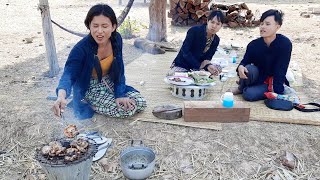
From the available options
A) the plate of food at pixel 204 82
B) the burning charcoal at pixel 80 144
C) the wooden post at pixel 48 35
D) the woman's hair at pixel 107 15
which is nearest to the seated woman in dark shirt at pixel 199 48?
the plate of food at pixel 204 82

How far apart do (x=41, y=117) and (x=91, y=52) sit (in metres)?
1.04

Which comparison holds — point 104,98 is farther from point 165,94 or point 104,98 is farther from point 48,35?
point 48,35

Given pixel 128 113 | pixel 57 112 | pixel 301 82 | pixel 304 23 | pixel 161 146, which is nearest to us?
pixel 57 112

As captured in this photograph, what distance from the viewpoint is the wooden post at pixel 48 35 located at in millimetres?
4863

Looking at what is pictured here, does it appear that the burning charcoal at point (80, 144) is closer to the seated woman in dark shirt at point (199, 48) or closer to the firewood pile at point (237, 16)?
the seated woman in dark shirt at point (199, 48)

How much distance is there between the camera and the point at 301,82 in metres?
4.61

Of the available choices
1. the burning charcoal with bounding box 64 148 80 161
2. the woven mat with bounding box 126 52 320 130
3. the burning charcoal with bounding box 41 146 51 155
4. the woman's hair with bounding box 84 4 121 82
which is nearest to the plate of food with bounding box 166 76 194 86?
the woven mat with bounding box 126 52 320 130

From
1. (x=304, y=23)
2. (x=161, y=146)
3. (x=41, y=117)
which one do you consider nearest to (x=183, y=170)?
(x=161, y=146)

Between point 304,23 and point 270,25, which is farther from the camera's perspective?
point 304,23

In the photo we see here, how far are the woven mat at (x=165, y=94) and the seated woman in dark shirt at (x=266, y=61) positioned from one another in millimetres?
186

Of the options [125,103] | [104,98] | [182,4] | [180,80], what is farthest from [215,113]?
[182,4]

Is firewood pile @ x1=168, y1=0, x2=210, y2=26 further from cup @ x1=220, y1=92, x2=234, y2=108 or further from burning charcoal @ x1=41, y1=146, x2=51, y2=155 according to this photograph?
burning charcoal @ x1=41, y1=146, x2=51, y2=155

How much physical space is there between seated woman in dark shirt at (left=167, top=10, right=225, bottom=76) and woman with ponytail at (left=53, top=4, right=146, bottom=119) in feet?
4.04

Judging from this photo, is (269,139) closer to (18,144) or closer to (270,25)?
(270,25)
